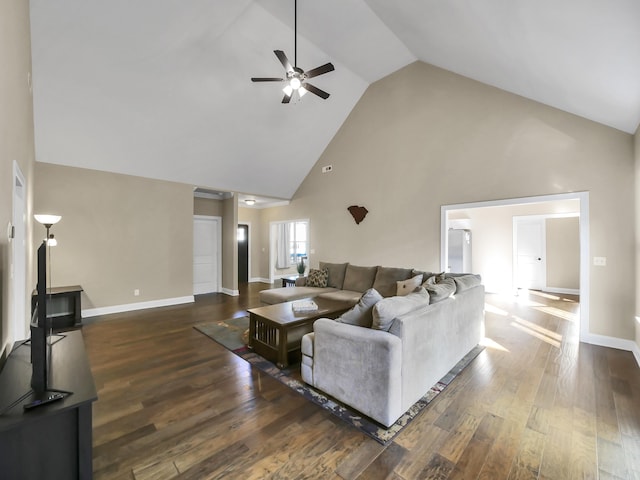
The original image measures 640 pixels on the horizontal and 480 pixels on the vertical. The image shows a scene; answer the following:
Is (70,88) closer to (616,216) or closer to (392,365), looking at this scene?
(392,365)

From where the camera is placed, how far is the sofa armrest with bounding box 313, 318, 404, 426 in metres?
1.95

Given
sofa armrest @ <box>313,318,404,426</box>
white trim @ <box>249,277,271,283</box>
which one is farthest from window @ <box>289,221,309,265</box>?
sofa armrest @ <box>313,318,404,426</box>

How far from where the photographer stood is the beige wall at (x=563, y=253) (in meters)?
7.25

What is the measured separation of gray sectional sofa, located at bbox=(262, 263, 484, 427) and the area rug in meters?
0.06

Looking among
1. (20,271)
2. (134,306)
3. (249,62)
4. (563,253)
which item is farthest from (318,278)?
(563,253)

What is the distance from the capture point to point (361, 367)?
2.08m

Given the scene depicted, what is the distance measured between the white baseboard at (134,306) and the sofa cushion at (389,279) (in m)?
4.11

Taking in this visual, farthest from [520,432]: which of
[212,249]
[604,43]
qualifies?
[212,249]

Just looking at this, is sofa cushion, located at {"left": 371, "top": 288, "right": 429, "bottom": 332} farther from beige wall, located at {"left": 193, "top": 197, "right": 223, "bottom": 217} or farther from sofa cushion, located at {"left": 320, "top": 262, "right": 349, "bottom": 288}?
beige wall, located at {"left": 193, "top": 197, "right": 223, "bottom": 217}

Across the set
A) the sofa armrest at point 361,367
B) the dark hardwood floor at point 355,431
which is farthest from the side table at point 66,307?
the sofa armrest at point 361,367

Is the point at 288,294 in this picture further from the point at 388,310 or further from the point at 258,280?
the point at 258,280

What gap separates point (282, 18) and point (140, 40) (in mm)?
1926

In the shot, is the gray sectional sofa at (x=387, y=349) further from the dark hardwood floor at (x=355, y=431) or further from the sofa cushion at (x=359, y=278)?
the sofa cushion at (x=359, y=278)

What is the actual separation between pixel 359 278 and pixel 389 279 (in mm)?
603
